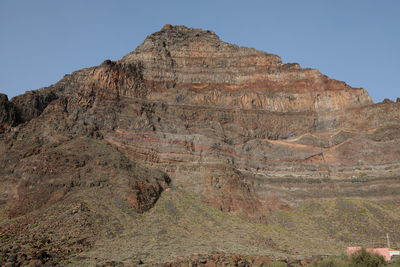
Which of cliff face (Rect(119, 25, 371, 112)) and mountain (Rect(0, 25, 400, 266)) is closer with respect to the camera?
mountain (Rect(0, 25, 400, 266))

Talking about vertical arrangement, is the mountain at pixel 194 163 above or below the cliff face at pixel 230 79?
below

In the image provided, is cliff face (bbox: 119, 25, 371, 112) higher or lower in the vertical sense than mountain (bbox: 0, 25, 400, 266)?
higher

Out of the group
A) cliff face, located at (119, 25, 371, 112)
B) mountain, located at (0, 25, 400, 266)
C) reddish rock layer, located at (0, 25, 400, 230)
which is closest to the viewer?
mountain, located at (0, 25, 400, 266)

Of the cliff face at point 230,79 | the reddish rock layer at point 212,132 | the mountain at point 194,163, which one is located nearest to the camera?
the mountain at point 194,163

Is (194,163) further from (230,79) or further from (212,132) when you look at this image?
(230,79)

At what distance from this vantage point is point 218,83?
69812 millimetres

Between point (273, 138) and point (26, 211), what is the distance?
35.2 metres

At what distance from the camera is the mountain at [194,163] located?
39562mm

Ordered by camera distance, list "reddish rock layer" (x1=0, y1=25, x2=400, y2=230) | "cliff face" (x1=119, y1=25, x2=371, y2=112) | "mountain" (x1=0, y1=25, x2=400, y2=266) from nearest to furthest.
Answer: "mountain" (x1=0, y1=25, x2=400, y2=266)
"reddish rock layer" (x1=0, y1=25, x2=400, y2=230)
"cliff face" (x1=119, y1=25, x2=371, y2=112)

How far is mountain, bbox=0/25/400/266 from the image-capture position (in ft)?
130

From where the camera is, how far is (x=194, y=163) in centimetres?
5516

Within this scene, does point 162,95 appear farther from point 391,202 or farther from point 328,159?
point 391,202

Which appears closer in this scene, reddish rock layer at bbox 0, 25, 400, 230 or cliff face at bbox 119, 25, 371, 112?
reddish rock layer at bbox 0, 25, 400, 230

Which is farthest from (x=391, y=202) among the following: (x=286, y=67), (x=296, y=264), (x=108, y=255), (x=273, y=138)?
(x=108, y=255)
